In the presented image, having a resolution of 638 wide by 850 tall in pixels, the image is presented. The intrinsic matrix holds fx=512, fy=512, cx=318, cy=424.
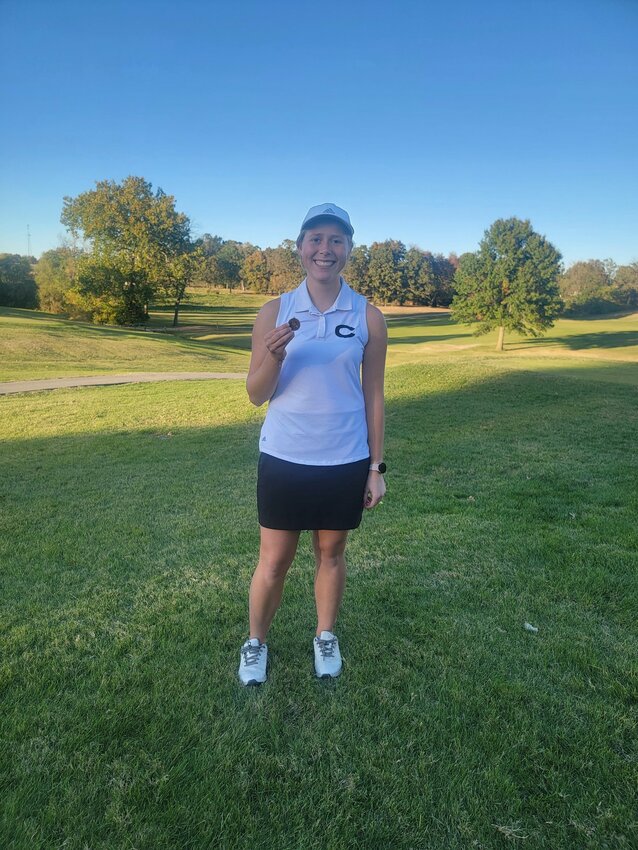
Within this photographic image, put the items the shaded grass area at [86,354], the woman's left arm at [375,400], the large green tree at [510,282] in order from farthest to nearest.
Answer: the large green tree at [510,282]
the shaded grass area at [86,354]
the woman's left arm at [375,400]

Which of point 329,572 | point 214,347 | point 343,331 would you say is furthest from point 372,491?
point 214,347

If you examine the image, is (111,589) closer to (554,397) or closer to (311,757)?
(311,757)

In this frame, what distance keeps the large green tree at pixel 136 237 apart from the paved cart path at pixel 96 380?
90.4 feet

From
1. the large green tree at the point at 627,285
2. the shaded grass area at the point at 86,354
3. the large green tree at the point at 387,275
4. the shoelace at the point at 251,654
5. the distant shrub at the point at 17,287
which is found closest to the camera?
the shoelace at the point at 251,654

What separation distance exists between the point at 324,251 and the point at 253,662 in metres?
1.85

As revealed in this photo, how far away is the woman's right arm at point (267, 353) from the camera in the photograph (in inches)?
75.2

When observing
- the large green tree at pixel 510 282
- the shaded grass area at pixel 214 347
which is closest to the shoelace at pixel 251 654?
the shaded grass area at pixel 214 347

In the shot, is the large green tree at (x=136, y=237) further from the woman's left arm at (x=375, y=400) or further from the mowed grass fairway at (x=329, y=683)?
the woman's left arm at (x=375, y=400)

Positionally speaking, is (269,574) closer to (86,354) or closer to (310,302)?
(310,302)

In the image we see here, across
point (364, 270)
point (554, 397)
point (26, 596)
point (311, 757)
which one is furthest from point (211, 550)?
point (364, 270)

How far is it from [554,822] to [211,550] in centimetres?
256

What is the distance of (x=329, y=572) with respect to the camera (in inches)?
93.7

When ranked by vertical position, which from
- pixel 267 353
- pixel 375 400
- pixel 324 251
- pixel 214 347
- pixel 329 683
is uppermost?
pixel 324 251

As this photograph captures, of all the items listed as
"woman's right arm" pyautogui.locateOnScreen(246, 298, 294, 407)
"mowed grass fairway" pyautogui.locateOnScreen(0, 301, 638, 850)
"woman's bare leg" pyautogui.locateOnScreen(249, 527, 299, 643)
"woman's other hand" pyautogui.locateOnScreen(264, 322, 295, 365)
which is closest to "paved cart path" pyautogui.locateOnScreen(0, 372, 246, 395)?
"mowed grass fairway" pyautogui.locateOnScreen(0, 301, 638, 850)
